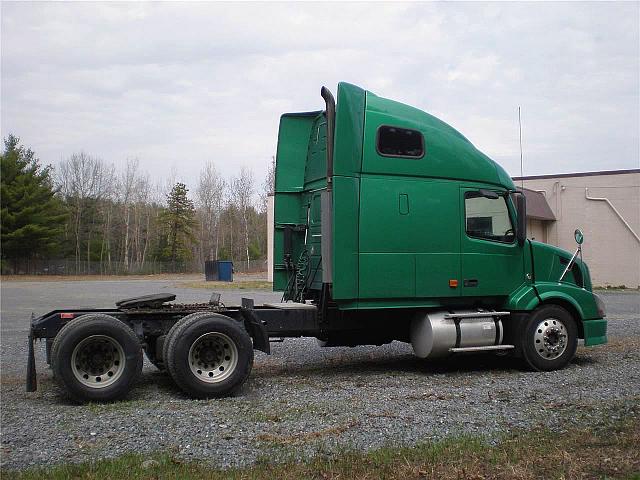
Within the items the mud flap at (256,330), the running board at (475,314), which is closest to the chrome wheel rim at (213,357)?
the mud flap at (256,330)

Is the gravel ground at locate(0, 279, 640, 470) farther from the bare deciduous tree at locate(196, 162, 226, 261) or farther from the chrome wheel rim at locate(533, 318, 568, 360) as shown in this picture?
the bare deciduous tree at locate(196, 162, 226, 261)

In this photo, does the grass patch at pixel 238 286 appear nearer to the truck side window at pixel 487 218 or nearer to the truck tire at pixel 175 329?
the truck side window at pixel 487 218

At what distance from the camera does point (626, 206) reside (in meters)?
33.8

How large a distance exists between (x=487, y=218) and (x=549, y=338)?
1.93 meters

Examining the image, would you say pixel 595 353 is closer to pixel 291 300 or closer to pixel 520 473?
pixel 291 300

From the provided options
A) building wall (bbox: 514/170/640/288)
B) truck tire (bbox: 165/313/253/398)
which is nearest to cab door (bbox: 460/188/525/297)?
truck tire (bbox: 165/313/253/398)

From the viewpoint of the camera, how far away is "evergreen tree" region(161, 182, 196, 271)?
78.5 meters

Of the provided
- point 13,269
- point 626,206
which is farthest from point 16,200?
point 626,206

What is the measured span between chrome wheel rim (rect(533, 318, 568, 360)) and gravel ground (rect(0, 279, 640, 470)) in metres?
0.32

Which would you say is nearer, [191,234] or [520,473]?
[520,473]

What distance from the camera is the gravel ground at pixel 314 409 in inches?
226

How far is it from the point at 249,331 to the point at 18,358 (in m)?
4.92

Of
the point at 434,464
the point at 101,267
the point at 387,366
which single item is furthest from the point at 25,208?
the point at 434,464

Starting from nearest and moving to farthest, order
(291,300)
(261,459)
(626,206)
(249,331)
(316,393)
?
(261,459)
(316,393)
(249,331)
(291,300)
(626,206)
